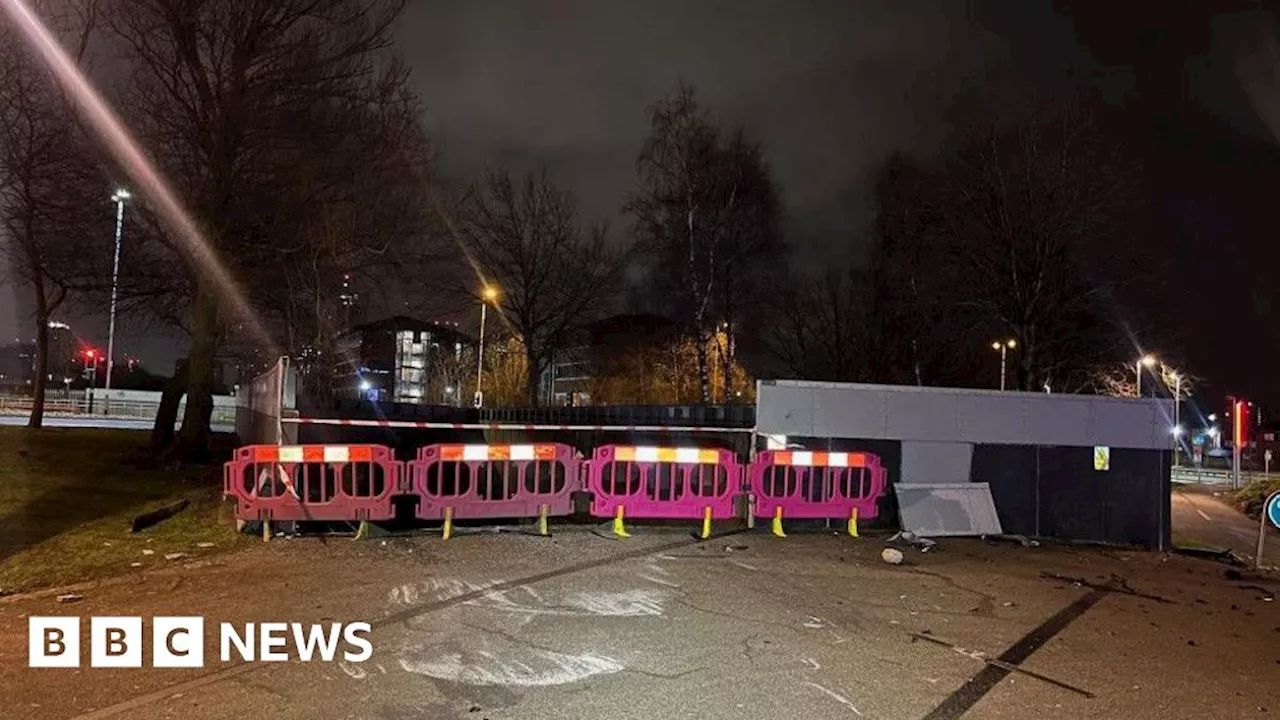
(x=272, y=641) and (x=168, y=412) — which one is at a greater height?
(x=168, y=412)

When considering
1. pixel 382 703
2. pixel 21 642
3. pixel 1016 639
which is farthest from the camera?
pixel 1016 639

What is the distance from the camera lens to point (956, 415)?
1248cm

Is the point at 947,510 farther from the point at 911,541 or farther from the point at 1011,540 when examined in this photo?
the point at 911,541

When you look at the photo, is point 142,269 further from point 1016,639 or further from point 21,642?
point 1016,639

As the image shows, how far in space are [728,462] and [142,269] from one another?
1458cm

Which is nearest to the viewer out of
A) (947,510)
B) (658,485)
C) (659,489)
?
(658,485)

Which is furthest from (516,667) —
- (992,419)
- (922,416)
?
(992,419)

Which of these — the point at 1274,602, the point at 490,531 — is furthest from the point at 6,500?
the point at 1274,602

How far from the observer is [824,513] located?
37.7ft

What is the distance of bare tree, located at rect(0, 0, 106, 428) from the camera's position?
14.0m

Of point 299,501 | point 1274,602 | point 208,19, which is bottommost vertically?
point 1274,602

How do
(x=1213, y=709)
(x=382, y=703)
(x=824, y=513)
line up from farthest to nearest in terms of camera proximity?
(x=824, y=513)
(x=1213, y=709)
(x=382, y=703)

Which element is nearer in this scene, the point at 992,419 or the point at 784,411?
the point at 784,411

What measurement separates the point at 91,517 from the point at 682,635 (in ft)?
28.5
